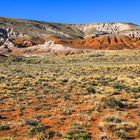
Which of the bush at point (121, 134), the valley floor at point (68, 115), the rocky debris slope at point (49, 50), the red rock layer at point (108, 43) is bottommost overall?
the valley floor at point (68, 115)

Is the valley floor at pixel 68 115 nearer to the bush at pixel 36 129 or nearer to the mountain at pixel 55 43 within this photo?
the bush at pixel 36 129

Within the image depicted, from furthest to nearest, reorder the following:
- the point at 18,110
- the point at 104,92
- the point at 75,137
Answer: the point at 104,92 < the point at 18,110 < the point at 75,137

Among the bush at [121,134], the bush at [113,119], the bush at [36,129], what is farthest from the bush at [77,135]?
the bush at [113,119]

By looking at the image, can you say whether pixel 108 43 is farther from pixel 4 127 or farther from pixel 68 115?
pixel 4 127

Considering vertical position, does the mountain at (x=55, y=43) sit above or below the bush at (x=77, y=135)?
above

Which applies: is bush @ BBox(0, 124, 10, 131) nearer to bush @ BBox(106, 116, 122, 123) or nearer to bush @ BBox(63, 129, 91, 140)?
bush @ BBox(63, 129, 91, 140)

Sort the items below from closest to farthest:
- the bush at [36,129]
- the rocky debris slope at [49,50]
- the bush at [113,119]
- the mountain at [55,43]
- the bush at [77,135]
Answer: the bush at [77,135], the bush at [36,129], the bush at [113,119], the rocky debris slope at [49,50], the mountain at [55,43]

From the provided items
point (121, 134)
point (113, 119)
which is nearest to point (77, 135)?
point (121, 134)

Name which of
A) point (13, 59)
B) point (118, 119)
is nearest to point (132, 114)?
point (118, 119)

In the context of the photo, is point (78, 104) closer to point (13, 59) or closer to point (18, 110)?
point (18, 110)

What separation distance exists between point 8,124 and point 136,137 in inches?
228

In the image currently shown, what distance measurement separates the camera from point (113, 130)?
14.9 meters

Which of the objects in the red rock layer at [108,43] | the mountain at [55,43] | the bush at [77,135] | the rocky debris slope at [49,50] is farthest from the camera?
the red rock layer at [108,43]

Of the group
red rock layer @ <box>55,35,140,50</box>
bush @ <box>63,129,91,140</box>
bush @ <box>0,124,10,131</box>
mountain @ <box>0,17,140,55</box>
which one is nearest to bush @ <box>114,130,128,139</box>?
bush @ <box>63,129,91,140</box>
